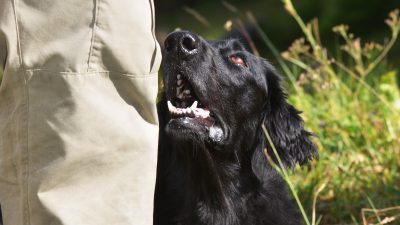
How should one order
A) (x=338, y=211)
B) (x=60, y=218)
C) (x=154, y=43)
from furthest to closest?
(x=338, y=211)
(x=154, y=43)
(x=60, y=218)

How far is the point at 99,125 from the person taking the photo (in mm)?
2461

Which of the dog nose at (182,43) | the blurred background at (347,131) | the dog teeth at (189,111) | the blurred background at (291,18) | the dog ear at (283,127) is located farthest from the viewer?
the blurred background at (291,18)

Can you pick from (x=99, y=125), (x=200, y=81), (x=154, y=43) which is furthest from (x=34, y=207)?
(x=200, y=81)

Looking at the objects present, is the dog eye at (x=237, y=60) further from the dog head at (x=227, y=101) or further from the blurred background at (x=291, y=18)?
the blurred background at (x=291, y=18)

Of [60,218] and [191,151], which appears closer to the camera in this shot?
[60,218]

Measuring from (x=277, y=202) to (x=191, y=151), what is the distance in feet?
1.75

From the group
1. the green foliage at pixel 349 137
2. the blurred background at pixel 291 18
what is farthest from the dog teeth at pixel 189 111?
the blurred background at pixel 291 18

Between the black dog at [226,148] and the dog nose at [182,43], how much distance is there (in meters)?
0.08

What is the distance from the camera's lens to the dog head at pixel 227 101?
3.33 meters

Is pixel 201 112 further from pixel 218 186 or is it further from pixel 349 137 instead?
pixel 349 137

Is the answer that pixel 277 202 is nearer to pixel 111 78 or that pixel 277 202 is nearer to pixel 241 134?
pixel 241 134

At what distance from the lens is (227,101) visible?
3516 millimetres

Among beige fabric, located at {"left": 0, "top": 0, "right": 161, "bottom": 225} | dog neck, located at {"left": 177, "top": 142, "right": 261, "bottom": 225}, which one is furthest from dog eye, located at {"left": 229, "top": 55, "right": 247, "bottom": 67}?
beige fabric, located at {"left": 0, "top": 0, "right": 161, "bottom": 225}

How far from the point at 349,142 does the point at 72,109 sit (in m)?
2.88
